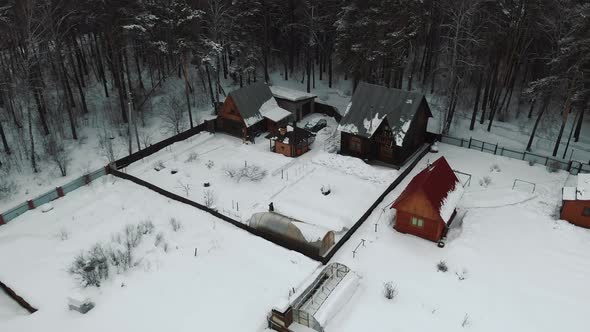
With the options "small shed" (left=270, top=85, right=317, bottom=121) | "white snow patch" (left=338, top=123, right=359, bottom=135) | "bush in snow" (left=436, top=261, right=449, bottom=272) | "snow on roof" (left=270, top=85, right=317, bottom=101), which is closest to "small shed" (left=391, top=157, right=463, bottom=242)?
"bush in snow" (left=436, top=261, right=449, bottom=272)

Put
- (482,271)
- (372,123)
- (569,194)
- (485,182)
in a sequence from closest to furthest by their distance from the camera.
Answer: (482,271)
(569,194)
(485,182)
(372,123)

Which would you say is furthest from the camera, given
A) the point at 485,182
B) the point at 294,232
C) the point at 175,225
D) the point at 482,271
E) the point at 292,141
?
the point at 292,141

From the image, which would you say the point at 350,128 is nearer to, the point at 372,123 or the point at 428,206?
the point at 372,123

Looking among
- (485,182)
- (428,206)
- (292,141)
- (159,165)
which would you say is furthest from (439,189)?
(159,165)

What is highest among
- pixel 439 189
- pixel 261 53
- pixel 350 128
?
pixel 261 53

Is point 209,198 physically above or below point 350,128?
below

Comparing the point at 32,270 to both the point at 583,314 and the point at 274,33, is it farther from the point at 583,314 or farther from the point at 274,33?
the point at 274,33
